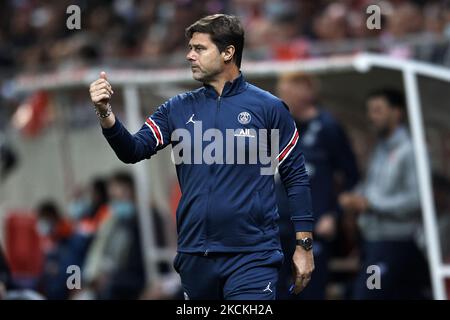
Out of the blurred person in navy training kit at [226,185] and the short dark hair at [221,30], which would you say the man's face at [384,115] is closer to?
the blurred person in navy training kit at [226,185]

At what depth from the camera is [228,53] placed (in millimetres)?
6789

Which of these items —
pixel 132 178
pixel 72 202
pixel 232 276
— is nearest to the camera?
pixel 232 276

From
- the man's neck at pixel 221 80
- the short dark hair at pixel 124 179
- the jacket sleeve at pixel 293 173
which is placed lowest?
the short dark hair at pixel 124 179

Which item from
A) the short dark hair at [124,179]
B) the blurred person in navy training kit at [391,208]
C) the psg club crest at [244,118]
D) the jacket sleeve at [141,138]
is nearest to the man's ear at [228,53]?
the psg club crest at [244,118]

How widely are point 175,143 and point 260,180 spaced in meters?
0.51

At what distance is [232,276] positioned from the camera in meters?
6.65

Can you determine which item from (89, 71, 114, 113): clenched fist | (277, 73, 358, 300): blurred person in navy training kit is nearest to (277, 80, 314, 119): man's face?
(277, 73, 358, 300): blurred person in navy training kit

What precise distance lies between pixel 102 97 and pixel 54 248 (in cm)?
733

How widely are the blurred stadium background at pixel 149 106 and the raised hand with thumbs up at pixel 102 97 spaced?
6.48ft

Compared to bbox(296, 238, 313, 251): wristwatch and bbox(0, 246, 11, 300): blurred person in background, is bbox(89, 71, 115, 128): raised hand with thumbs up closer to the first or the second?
bbox(296, 238, 313, 251): wristwatch

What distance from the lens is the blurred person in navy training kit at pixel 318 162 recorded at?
9.80m

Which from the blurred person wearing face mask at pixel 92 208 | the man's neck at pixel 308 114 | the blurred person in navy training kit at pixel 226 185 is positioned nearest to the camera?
the blurred person in navy training kit at pixel 226 185
